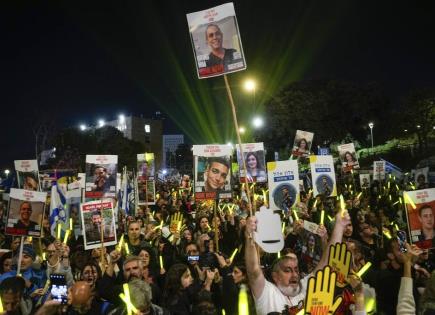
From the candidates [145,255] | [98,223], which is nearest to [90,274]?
[145,255]

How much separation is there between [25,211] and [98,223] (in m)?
1.39

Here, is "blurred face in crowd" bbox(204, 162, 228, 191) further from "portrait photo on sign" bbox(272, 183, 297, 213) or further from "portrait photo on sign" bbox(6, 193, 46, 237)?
"portrait photo on sign" bbox(6, 193, 46, 237)

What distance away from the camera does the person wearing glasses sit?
6008mm

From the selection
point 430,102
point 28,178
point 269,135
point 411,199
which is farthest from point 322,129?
point 411,199

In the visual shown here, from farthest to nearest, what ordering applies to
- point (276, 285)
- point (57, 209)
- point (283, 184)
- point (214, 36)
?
point (57, 209)
point (283, 184)
point (214, 36)
point (276, 285)

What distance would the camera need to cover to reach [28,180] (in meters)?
11.4

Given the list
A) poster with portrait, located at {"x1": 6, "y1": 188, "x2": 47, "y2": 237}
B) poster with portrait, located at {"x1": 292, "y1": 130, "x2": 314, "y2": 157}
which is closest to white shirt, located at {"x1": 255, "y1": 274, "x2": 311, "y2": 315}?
poster with portrait, located at {"x1": 6, "y1": 188, "x2": 47, "y2": 237}

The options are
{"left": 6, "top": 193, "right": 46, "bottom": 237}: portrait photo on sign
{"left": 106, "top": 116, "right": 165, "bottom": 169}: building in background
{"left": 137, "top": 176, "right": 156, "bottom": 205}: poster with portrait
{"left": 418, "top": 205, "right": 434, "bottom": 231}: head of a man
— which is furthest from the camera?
{"left": 106, "top": 116, "right": 165, "bottom": 169}: building in background

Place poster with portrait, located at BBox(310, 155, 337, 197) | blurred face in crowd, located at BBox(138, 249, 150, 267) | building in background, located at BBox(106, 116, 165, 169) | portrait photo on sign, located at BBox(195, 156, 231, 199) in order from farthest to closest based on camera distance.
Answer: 1. building in background, located at BBox(106, 116, 165, 169)
2. poster with portrait, located at BBox(310, 155, 337, 197)
3. portrait photo on sign, located at BBox(195, 156, 231, 199)
4. blurred face in crowd, located at BBox(138, 249, 150, 267)

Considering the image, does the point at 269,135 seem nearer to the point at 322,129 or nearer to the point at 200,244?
the point at 322,129

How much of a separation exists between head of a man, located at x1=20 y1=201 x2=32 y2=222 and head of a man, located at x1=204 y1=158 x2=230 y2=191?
380 cm

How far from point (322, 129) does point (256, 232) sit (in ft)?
122

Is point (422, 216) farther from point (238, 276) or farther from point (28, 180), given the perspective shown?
point (28, 180)

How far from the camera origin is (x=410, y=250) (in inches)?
193
